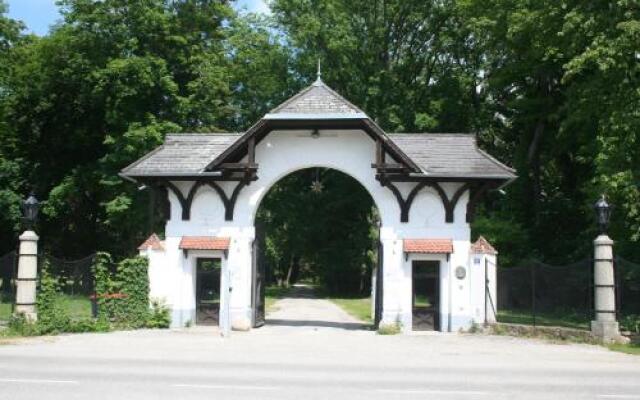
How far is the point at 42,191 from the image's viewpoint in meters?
40.6

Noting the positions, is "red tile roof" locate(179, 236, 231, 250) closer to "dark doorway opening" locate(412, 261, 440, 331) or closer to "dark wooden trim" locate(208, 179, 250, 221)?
"dark wooden trim" locate(208, 179, 250, 221)

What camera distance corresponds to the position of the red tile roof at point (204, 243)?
22.7 m

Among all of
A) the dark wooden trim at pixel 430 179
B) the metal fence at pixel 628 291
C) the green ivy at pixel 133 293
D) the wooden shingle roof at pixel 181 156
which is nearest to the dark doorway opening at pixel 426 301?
the dark wooden trim at pixel 430 179

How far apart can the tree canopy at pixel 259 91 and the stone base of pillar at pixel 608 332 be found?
9.58 m

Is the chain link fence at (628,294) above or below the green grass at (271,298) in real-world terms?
above

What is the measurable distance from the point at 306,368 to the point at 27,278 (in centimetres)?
1073

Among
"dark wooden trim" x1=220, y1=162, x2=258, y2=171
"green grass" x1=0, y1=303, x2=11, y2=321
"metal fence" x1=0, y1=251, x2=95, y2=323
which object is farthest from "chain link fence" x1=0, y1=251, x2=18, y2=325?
"dark wooden trim" x1=220, y1=162, x2=258, y2=171

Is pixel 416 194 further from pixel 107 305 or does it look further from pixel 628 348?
pixel 107 305

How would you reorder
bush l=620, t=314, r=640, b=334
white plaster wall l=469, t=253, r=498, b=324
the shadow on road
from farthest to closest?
the shadow on road < white plaster wall l=469, t=253, r=498, b=324 < bush l=620, t=314, r=640, b=334

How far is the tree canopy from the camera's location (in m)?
35.3

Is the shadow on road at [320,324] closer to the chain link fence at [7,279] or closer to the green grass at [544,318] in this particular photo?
the green grass at [544,318]

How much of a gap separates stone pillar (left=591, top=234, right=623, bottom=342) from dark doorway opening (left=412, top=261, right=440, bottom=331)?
4.85 m

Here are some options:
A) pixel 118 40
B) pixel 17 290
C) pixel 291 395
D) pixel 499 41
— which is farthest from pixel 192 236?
pixel 499 41

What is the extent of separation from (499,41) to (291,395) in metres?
29.0
